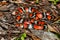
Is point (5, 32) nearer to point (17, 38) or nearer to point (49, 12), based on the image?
point (17, 38)

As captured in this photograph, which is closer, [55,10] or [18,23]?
[18,23]

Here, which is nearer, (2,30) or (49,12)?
(2,30)

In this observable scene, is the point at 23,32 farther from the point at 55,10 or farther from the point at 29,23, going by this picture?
the point at 55,10

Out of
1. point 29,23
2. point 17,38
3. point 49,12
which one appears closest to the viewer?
point 17,38

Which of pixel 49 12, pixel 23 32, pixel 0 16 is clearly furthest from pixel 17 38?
pixel 49 12

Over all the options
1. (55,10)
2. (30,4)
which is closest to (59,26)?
(55,10)

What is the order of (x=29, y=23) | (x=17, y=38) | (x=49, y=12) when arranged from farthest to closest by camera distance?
(x=49, y=12)
(x=29, y=23)
(x=17, y=38)

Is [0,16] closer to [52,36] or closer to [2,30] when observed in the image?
[2,30]
